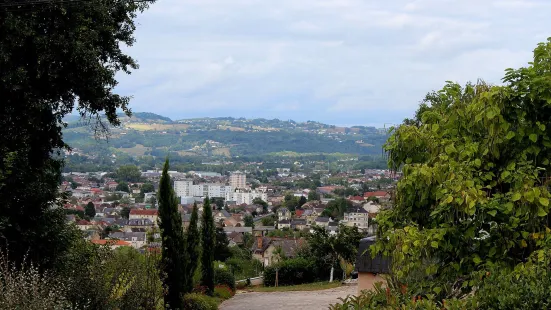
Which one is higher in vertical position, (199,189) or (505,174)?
(505,174)

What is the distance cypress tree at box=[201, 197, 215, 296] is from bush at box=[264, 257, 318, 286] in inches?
227

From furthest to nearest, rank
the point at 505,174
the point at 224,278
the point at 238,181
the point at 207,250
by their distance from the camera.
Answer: the point at 238,181, the point at 224,278, the point at 207,250, the point at 505,174

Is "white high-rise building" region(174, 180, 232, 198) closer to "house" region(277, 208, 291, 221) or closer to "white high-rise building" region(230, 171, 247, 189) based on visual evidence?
"white high-rise building" region(230, 171, 247, 189)

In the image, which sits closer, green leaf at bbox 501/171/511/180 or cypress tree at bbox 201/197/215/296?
green leaf at bbox 501/171/511/180

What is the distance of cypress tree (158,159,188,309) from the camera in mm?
13461

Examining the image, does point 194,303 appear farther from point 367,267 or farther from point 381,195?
point 381,195

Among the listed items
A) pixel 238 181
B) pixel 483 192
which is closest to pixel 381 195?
pixel 483 192

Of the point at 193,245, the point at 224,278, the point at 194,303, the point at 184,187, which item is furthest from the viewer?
the point at 184,187

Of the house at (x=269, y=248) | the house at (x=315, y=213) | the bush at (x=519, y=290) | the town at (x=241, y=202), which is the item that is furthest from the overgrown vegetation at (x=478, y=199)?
the house at (x=315, y=213)

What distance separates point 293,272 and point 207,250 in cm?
704

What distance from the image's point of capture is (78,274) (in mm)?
8492

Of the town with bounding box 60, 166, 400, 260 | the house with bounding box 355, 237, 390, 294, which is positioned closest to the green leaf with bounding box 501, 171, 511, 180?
the house with bounding box 355, 237, 390, 294

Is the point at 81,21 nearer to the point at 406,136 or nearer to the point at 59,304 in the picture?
the point at 59,304

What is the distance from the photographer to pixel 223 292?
2016cm
